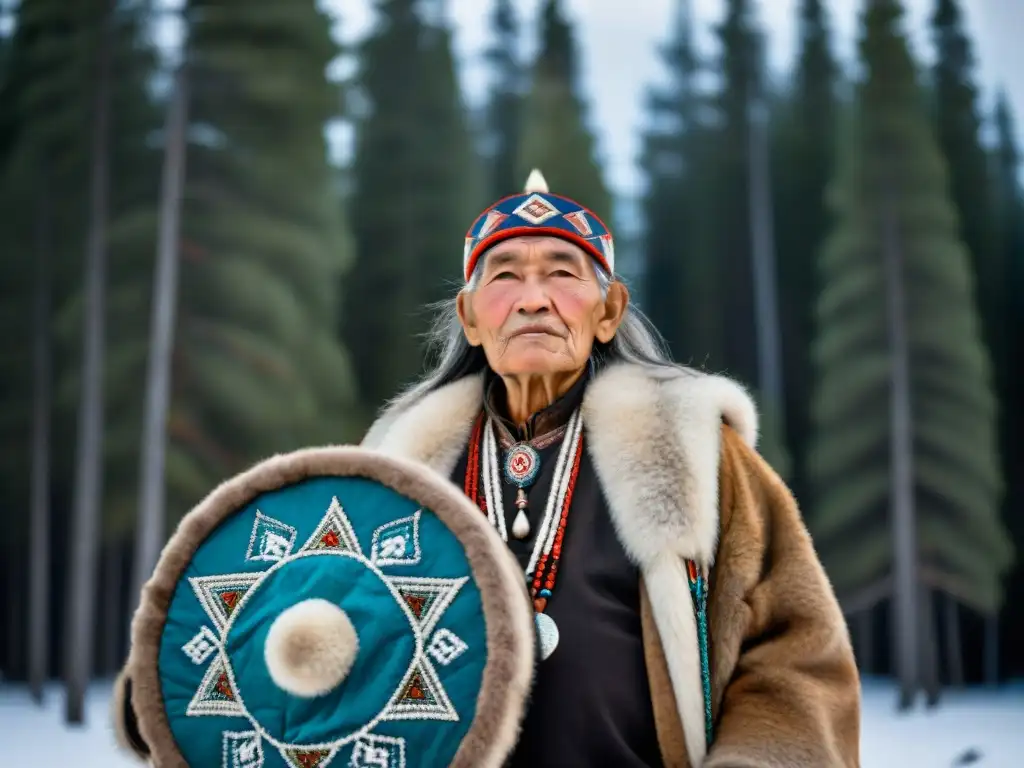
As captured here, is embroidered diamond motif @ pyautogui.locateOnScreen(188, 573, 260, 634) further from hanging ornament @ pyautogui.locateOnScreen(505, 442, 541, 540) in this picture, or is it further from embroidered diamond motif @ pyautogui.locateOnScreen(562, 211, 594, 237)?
embroidered diamond motif @ pyautogui.locateOnScreen(562, 211, 594, 237)

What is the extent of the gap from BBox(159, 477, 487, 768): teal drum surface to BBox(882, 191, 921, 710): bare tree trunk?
8.42 meters

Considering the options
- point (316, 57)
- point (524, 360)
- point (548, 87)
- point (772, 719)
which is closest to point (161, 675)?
point (524, 360)

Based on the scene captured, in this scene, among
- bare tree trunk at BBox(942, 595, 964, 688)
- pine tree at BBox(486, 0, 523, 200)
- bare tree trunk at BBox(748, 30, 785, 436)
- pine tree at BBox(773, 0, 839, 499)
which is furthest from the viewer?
pine tree at BBox(486, 0, 523, 200)

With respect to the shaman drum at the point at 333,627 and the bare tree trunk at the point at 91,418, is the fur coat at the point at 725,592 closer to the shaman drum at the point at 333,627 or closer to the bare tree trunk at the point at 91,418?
the shaman drum at the point at 333,627

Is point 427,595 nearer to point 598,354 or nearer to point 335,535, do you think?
point 335,535

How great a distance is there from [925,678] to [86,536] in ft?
24.1

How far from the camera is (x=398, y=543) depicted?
55.6 inches

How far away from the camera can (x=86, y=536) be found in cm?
754

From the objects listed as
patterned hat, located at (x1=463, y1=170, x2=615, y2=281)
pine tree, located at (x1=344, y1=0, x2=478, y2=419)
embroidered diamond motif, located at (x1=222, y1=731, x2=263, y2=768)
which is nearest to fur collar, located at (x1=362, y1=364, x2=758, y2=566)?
patterned hat, located at (x1=463, y1=170, x2=615, y2=281)

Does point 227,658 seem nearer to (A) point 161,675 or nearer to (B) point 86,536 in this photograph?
(A) point 161,675

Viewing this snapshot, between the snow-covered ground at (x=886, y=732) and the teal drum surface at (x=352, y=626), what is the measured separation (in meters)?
4.77

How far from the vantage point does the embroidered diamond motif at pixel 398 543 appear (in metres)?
1.40

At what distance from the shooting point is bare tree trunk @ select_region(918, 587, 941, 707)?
891cm

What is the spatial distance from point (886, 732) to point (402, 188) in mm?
6606
